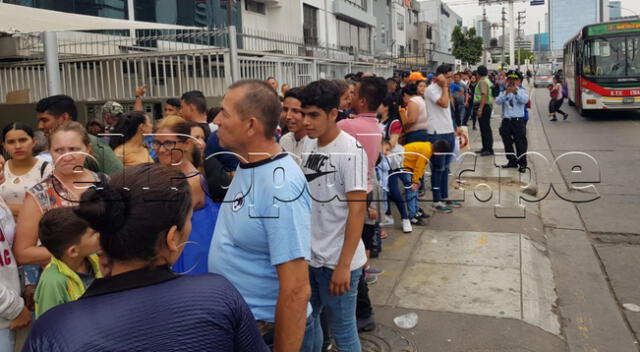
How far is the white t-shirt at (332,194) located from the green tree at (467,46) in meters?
56.5

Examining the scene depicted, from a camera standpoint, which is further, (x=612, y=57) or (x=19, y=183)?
(x=612, y=57)

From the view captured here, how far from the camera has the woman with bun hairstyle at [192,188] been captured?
272cm

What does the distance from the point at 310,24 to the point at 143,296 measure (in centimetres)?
2806

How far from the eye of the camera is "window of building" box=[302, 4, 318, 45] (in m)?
27.4

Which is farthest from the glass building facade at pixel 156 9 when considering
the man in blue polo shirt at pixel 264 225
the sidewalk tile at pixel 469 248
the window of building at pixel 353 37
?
the man in blue polo shirt at pixel 264 225

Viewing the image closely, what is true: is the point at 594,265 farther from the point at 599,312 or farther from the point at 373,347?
the point at 373,347

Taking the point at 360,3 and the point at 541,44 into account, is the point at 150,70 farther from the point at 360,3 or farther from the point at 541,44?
the point at 541,44

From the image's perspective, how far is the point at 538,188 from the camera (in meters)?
8.62

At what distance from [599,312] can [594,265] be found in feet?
3.87

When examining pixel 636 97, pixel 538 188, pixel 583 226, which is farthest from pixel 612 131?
pixel 583 226

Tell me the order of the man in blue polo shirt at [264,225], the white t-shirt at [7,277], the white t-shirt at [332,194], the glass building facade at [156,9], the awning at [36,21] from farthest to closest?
the glass building facade at [156,9], the awning at [36,21], the white t-shirt at [332,194], the white t-shirt at [7,277], the man in blue polo shirt at [264,225]

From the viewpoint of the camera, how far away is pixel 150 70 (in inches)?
371

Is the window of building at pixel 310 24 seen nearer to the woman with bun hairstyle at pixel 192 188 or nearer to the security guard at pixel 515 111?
the security guard at pixel 515 111

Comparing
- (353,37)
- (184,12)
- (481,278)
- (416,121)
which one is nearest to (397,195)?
(416,121)
